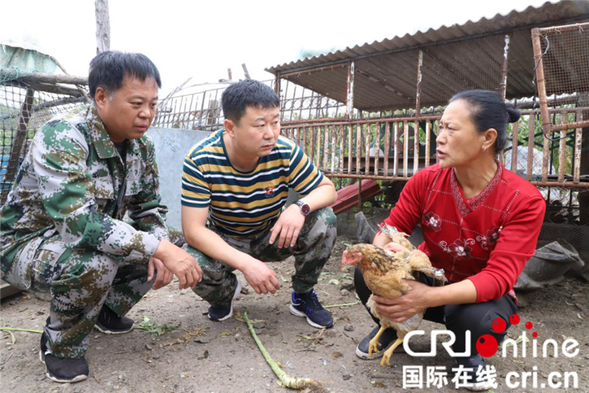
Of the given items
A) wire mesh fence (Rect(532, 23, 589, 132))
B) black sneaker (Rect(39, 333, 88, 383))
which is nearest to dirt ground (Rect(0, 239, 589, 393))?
black sneaker (Rect(39, 333, 88, 383))

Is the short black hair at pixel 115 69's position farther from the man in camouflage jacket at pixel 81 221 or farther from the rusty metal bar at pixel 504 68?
the rusty metal bar at pixel 504 68

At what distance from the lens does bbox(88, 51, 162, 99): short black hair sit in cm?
189

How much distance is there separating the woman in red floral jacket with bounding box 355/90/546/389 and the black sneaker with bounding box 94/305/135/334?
1.58m

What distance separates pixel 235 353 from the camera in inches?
90.4

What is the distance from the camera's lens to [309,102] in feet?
30.9

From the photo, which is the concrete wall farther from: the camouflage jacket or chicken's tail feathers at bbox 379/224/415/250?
chicken's tail feathers at bbox 379/224/415/250

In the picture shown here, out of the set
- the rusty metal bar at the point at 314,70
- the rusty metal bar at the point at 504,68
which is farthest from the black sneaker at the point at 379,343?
the rusty metal bar at the point at 314,70

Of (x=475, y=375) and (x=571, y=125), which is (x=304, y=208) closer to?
(x=475, y=375)

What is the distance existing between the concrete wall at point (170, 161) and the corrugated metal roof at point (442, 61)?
8.10 feet

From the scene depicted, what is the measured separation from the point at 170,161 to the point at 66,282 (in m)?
3.68

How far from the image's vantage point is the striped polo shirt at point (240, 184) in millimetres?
2387

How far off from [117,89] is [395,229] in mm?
1718

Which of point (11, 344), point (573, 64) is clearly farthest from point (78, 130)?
point (573, 64)

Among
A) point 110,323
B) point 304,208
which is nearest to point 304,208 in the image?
point 304,208
